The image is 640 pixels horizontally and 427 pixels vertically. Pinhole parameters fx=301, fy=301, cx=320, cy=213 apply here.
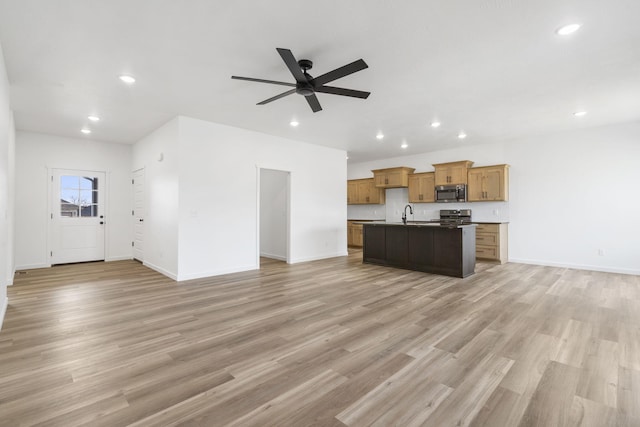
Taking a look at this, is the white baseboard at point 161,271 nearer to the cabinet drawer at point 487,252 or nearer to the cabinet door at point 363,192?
the cabinet door at point 363,192

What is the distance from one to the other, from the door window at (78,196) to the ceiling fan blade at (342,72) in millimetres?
6571

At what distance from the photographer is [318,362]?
237 centimetres

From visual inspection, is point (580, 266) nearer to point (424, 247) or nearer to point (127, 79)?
point (424, 247)

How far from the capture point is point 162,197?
18.8 ft

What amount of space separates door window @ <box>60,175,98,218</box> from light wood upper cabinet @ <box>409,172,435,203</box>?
26.4ft

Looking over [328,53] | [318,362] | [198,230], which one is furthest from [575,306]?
[198,230]

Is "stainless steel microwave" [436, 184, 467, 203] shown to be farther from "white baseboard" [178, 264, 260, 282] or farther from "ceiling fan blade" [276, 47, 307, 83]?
A: "ceiling fan blade" [276, 47, 307, 83]

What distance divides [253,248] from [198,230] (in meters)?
1.19

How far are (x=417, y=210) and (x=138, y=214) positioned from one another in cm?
728

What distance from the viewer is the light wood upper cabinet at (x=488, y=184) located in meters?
6.96

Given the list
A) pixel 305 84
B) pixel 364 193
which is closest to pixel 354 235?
pixel 364 193

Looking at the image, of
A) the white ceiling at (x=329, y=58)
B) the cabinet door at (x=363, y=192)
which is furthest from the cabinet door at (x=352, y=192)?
the white ceiling at (x=329, y=58)

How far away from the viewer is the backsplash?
734 centimetres

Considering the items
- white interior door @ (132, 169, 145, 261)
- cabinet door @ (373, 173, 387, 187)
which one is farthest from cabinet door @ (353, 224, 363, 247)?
white interior door @ (132, 169, 145, 261)
